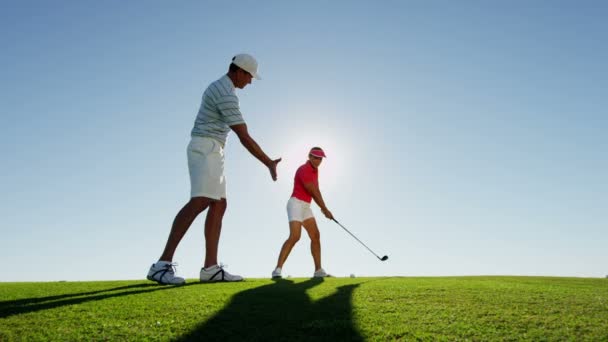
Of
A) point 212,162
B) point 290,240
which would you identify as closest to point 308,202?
→ point 290,240

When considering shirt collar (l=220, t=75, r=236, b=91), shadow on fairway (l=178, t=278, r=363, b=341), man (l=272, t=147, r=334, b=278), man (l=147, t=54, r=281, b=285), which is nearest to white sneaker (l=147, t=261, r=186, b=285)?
man (l=147, t=54, r=281, b=285)

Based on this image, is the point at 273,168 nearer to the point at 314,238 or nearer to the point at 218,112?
the point at 218,112

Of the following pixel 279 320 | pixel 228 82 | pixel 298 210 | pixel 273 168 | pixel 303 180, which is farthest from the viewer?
pixel 303 180

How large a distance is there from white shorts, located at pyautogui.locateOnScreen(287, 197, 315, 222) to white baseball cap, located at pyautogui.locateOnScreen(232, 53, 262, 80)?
3863 mm

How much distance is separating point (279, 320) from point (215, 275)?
11.5ft

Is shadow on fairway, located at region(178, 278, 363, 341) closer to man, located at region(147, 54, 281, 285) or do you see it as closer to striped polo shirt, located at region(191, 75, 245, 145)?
man, located at region(147, 54, 281, 285)

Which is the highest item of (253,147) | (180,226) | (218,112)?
(218,112)

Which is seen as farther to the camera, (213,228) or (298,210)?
(298,210)

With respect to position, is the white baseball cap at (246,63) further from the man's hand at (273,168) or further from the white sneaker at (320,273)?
the white sneaker at (320,273)

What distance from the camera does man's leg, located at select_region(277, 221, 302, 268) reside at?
1007 centimetres

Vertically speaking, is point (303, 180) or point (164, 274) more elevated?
point (303, 180)

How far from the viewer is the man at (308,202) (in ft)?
34.6

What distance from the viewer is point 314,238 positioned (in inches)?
424

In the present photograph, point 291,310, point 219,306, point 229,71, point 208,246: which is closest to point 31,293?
point 208,246
